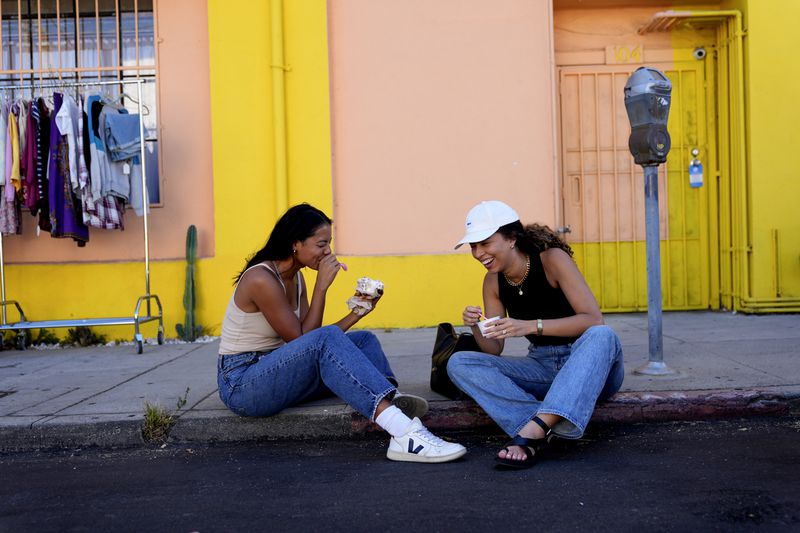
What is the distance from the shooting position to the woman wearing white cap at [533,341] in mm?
3492

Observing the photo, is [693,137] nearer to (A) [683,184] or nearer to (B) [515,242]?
(A) [683,184]

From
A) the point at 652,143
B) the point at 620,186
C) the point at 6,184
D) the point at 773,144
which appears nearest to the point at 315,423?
the point at 652,143

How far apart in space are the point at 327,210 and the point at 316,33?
174 cm

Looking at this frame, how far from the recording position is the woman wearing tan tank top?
3.66 m

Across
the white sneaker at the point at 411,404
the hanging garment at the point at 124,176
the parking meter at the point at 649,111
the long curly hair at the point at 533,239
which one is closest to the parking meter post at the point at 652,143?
the parking meter at the point at 649,111

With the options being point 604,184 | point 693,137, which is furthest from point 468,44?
point 693,137

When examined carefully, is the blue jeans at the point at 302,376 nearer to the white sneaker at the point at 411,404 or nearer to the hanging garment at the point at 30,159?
the white sneaker at the point at 411,404

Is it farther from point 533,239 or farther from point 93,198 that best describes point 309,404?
point 93,198

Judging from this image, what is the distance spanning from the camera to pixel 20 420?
4.38 metres

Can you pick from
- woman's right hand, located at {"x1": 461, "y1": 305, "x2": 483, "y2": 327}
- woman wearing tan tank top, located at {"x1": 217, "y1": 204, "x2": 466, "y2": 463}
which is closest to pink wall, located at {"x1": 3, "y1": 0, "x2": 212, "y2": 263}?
woman wearing tan tank top, located at {"x1": 217, "y1": 204, "x2": 466, "y2": 463}

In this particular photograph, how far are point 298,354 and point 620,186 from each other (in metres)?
5.15

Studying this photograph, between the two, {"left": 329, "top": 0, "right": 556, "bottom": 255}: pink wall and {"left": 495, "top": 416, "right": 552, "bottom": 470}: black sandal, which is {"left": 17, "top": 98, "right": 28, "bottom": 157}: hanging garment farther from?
{"left": 495, "top": 416, "right": 552, "bottom": 470}: black sandal

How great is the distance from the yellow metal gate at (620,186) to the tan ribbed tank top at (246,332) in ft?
15.1

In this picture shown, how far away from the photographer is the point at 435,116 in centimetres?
745
